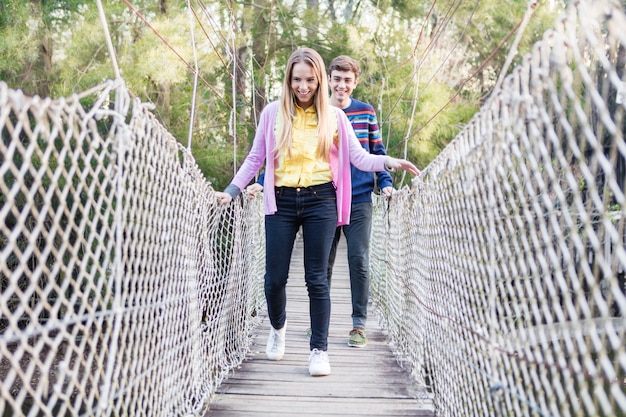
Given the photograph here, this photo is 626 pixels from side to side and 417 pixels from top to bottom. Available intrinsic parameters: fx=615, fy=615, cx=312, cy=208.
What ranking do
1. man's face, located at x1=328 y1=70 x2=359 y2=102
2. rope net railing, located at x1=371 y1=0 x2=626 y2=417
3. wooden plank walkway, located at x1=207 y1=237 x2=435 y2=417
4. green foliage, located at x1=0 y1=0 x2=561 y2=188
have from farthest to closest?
green foliage, located at x1=0 y1=0 x2=561 y2=188 → man's face, located at x1=328 y1=70 x2=359 y2=102 → wooden plank walkway, located at x1=207 y1=237 x2=435 y2=417 → rope net railing, located at x1=371 y1=0 x2=626 y2=417

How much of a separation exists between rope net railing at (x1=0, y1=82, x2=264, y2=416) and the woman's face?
1.27 feet

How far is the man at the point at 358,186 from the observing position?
→ 224cm

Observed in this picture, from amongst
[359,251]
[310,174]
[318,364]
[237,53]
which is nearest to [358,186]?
[359,251]

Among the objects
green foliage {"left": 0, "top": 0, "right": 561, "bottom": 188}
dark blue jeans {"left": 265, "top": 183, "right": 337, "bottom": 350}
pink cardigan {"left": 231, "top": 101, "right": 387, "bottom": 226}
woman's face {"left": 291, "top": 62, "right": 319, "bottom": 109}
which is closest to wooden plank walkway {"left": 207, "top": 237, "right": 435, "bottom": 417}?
dark blue jeans {"left": 265, "top": 183, "right": 337, "bottom": 350}

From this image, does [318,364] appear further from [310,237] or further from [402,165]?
[402,165]

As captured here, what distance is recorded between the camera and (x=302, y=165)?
1796 millimetres

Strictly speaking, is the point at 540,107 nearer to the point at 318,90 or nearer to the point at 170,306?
the point at 170,306

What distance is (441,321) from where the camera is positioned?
1.61 m

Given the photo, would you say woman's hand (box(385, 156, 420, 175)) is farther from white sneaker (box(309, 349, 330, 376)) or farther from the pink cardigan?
white sneaker (box(309, 349, 330, 376))

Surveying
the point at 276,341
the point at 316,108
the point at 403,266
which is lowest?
the point at 276,341

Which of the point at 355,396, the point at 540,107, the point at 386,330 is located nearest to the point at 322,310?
the point at 355,396

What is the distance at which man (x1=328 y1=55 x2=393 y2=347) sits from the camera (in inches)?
88.0

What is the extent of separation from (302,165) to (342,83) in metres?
0.56

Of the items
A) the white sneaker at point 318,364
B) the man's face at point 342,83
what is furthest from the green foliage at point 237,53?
the white sneaker at point 318,364
